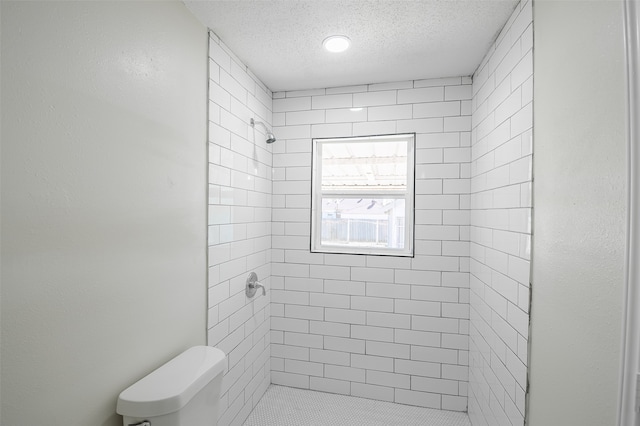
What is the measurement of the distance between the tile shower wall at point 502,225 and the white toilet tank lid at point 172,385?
Answer: 1347 mm

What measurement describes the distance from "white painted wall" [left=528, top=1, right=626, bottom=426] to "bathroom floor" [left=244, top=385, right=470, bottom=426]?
39.7 inches


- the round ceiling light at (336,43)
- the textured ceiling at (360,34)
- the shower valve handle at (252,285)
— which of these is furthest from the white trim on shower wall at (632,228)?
the shower valve handle at (252,285)

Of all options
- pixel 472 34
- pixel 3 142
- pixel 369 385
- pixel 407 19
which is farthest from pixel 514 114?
pixel 369 385

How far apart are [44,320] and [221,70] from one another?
4.78 feet

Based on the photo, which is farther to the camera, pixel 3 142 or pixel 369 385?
pixel 369 385

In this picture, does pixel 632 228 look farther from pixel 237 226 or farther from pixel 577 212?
pixel 237 226

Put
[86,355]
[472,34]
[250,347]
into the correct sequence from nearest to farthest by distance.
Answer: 1. [86,355]
2. [472,34]
3. [250,347]

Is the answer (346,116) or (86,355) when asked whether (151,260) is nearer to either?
(86,355)

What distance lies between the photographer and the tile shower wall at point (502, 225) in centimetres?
136

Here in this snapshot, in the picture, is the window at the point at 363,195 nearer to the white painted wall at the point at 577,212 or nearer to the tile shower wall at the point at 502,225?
the tile shower wall at the point at 502,225

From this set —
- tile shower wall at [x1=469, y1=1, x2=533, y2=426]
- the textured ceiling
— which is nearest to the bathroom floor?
tile shower wall at [x1=469, y1=1, x2=533, y2=426]

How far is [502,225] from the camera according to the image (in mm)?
1589

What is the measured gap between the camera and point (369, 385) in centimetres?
231

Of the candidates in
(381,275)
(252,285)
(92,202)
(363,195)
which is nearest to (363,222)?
(363,195)
